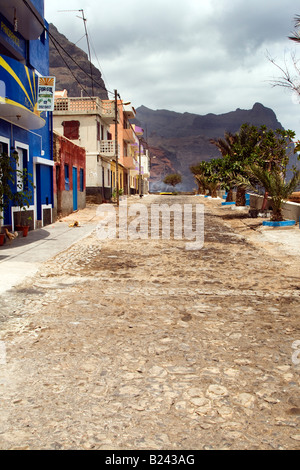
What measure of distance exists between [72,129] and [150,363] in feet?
95.3

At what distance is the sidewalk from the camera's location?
7079 millimetres

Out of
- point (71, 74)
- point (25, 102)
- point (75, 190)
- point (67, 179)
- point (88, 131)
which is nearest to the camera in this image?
point (25, 102)

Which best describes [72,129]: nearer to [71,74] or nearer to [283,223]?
[283,223]

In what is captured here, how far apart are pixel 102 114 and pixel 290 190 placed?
1992 cm

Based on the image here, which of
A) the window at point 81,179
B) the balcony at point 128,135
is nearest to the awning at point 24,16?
the window at point 81,179

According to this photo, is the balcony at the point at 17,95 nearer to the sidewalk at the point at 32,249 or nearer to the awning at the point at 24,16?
the awning at the point at 24,16

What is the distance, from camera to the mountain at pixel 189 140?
14675 cm

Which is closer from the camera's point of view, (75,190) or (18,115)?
(18,115)

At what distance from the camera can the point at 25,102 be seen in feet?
39.9

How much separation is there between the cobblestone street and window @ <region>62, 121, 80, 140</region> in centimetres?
2496

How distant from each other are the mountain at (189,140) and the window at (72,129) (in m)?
94.5

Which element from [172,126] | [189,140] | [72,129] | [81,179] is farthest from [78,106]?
[172,126]

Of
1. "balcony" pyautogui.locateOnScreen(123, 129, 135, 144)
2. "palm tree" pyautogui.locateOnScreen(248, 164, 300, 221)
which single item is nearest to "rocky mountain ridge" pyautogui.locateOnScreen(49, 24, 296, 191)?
"balcony" pyautogui.locateOnScreen(123, 129, 135, 144)

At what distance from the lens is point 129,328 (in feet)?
14.3
